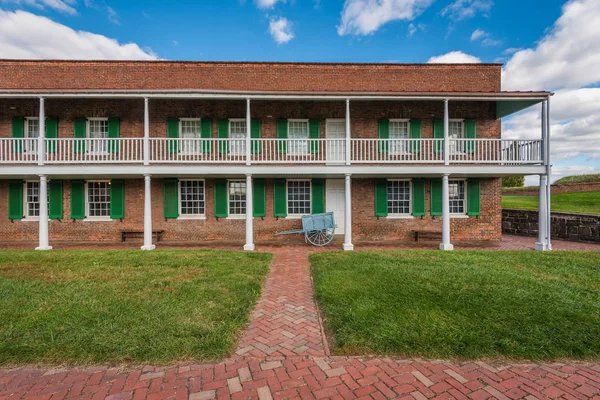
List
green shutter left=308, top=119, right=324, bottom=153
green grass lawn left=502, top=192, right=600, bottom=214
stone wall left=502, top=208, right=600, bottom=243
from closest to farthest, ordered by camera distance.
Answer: stone wall left=502, top=208, right=600, bottom=243, green shutter left=308, top=119, right=324, bottom=153, green grass lawn left=502, top=192, right=600, bottom=214

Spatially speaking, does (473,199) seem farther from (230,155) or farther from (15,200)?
(15,200)

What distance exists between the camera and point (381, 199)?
11.9 metres

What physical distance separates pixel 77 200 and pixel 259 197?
287 inches

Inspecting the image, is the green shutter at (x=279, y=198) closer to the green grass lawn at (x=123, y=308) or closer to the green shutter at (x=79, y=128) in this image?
the green grass lawn at (x=123, y=308)

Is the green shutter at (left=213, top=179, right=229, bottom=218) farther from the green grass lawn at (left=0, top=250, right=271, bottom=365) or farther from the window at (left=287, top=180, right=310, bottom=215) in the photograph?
the green grass lawn at (left=0, top=250, right=271, bottom=365)

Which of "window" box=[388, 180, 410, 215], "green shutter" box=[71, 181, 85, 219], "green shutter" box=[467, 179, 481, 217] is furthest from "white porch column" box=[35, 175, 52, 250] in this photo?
"green shutter" box=[467, 179, 481, 217]

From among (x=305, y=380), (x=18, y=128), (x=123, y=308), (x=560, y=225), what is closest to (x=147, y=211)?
(x=123, y=308)

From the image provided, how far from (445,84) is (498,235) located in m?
6.77

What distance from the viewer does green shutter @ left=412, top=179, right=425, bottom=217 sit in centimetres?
1190

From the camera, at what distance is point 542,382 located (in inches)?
111

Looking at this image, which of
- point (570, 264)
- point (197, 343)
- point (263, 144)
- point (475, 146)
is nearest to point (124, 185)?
point (263, 144)

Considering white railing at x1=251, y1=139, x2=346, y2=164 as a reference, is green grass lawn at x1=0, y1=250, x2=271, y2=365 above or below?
below

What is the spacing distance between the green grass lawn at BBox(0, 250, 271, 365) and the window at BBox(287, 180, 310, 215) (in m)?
4.70

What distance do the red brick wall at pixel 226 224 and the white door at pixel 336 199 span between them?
1.70 feet
